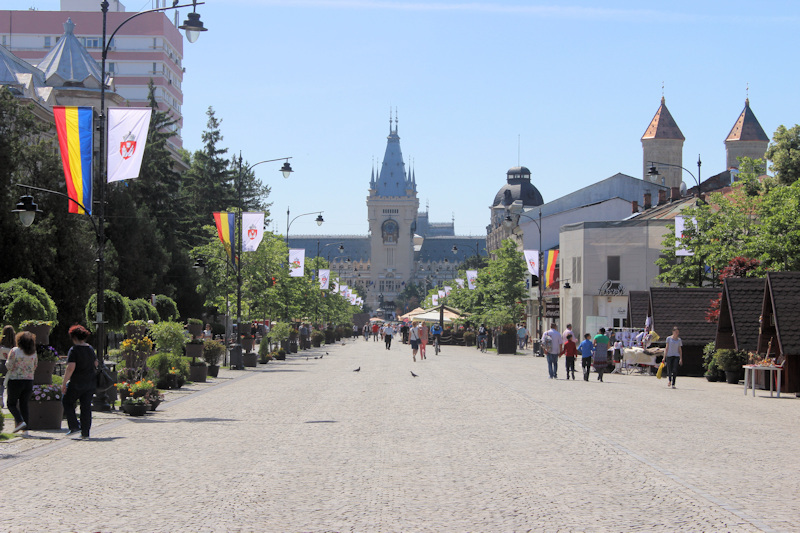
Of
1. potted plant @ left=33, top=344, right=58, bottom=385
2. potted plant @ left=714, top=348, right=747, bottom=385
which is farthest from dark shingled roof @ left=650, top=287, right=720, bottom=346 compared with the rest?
potted plant @ left=33, top=344, right=58, bottom=385

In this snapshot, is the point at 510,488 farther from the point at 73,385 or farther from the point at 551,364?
the point at 551,364

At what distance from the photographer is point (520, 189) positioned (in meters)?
192

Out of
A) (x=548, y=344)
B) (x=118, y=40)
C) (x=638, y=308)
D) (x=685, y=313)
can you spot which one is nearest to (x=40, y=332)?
(x=548, y=344)

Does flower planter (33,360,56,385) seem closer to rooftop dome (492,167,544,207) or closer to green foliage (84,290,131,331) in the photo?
green foliage (84,290,131,331)

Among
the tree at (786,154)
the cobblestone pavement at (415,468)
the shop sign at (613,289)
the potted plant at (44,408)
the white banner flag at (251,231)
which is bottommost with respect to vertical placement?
the cobblestone pavement at (415,468)

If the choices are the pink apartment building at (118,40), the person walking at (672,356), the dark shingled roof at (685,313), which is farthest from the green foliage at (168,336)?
the pink apartment building at (118,40)

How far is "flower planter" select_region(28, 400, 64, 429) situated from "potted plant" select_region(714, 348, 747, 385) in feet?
69.8

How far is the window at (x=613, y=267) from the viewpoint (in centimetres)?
6731

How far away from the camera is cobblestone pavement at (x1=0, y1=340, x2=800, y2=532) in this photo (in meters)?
→ 9.24

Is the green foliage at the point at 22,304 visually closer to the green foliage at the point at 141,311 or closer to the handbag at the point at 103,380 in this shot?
the handbag at the point at 103,380

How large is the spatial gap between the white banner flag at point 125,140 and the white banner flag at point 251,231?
18.1 metres

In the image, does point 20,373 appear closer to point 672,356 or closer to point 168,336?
point 168,336

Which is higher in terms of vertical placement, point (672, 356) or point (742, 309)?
point (742, 309)

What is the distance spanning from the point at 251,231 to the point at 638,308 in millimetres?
15675
